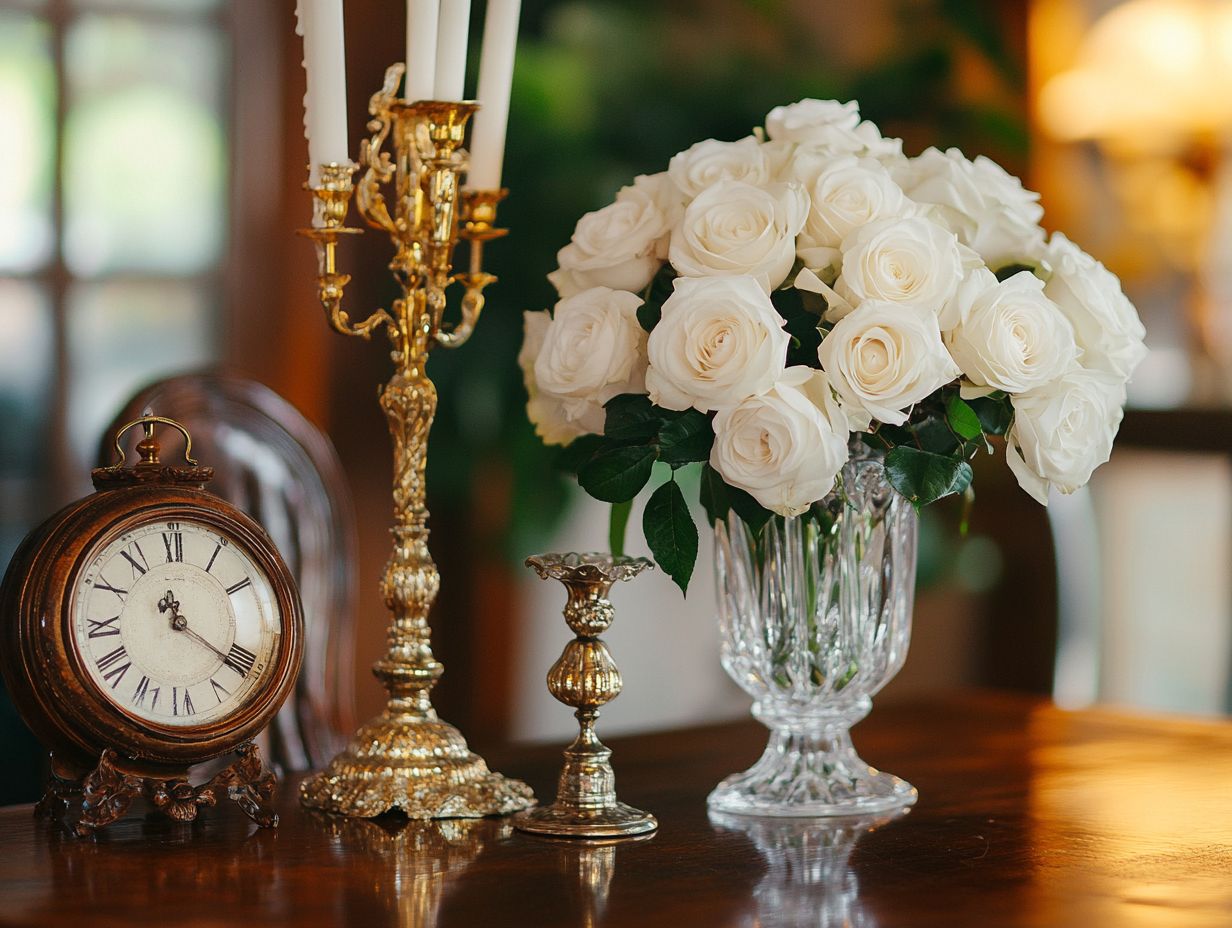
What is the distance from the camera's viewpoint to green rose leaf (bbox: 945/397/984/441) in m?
1.17

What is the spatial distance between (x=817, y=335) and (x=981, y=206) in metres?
0.17

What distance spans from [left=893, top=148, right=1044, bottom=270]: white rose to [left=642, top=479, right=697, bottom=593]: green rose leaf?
0.29 m

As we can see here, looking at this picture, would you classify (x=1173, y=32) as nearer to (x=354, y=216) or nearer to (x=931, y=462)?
(x=354, y=216)

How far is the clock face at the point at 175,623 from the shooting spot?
1087 mm

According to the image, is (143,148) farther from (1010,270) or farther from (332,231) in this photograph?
(1010,270)

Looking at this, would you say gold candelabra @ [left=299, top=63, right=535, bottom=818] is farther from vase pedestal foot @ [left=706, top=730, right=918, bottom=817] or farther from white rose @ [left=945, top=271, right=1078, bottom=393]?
white rose @ [left=945, top=271, right=1078, bottom=393]

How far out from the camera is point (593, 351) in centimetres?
118

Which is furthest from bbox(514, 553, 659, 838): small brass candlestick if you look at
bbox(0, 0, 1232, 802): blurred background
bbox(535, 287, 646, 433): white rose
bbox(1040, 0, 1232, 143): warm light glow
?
bbox(1040, 0, 1232, 143): warm light glow

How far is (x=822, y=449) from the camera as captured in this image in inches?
43.6

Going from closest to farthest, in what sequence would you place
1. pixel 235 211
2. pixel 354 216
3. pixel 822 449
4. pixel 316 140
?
pixel 822 449 → pixel 316 140 → pixel 235 211 → pixel 354 216

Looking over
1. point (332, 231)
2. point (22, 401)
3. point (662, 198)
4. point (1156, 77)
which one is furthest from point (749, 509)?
point (1156, 77)

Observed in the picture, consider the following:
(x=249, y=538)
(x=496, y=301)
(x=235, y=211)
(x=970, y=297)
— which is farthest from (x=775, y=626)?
(x=496, y=301)

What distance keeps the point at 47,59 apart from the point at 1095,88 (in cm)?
245

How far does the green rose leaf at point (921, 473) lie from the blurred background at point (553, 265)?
66 centimetres
